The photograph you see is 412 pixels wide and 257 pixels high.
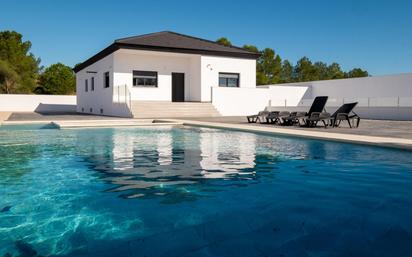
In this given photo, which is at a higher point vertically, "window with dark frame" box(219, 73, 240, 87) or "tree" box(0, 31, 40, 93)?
"tree" box(0, 31, 40, 93)

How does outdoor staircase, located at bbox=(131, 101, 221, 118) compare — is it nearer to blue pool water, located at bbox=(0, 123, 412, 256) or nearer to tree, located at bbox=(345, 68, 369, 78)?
blue pool water, located at bbox=(0, 123, 412, 256)

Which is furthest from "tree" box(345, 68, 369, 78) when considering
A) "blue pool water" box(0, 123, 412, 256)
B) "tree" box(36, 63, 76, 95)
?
"blue pool water" box(0, 123, 412, 256)

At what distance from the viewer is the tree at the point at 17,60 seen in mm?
45475

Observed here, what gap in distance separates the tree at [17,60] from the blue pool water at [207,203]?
4487 centimetres

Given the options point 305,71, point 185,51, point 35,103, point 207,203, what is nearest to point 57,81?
point 35,103

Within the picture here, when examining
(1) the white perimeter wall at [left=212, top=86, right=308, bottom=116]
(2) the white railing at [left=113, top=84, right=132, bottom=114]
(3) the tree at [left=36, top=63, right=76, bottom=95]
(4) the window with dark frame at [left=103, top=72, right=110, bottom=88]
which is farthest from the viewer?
(3) the tree at [left=36, top=63, right=76, bottom=95]

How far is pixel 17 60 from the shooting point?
46.7 meters

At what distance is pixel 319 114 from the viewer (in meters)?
12.9

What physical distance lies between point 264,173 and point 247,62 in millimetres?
19350

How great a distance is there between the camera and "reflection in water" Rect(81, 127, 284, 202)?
4.70 meters

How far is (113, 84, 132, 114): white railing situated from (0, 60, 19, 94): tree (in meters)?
29.3

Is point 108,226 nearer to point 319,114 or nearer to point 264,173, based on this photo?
point 264,173

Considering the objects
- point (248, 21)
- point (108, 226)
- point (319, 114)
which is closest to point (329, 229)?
point (108, 226)

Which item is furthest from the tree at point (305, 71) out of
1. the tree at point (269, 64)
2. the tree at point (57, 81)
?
the tree at point (57, 81)
